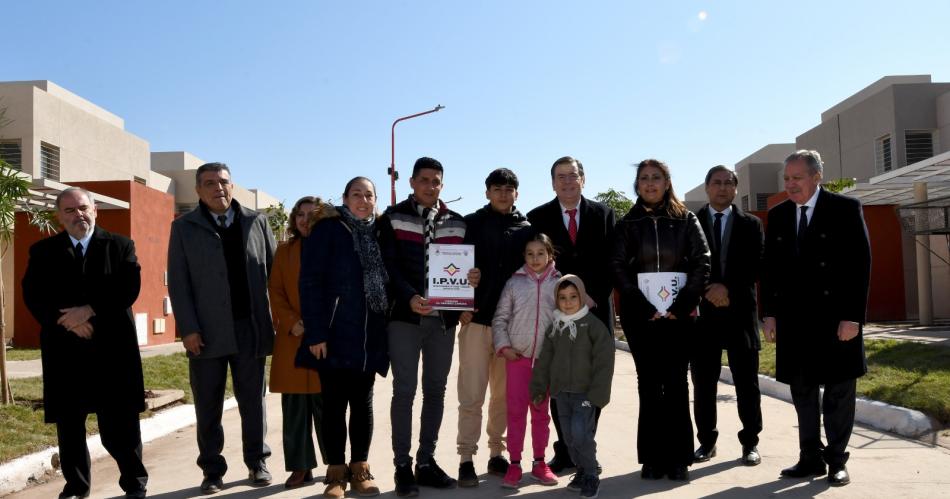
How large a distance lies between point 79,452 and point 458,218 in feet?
9.78

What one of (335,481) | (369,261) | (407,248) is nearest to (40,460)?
(335,481)

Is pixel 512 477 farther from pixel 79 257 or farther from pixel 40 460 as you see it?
pixel 40 460

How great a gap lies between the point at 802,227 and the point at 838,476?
1.74m

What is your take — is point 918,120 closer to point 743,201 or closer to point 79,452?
point 743,201

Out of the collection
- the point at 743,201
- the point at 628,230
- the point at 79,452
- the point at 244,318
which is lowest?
the point at 79,452

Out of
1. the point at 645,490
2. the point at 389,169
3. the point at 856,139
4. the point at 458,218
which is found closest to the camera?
the point at 645,490

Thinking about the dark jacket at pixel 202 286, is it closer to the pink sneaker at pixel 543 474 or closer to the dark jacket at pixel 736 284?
the pink sneaker at pixel 543 474

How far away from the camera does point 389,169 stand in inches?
1064

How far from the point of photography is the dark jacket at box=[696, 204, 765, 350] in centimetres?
612

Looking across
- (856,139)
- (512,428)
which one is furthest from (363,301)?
(856,139)

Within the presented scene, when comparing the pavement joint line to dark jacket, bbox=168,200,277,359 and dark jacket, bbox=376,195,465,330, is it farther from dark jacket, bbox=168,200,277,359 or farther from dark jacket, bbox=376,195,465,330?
dark jacket, bbox=376,195,465,330

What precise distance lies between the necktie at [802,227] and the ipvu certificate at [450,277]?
2.40 metres

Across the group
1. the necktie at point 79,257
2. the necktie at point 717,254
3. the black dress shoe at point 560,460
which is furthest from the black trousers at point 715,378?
the necktie at point 79,257

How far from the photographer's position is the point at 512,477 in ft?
16.9
